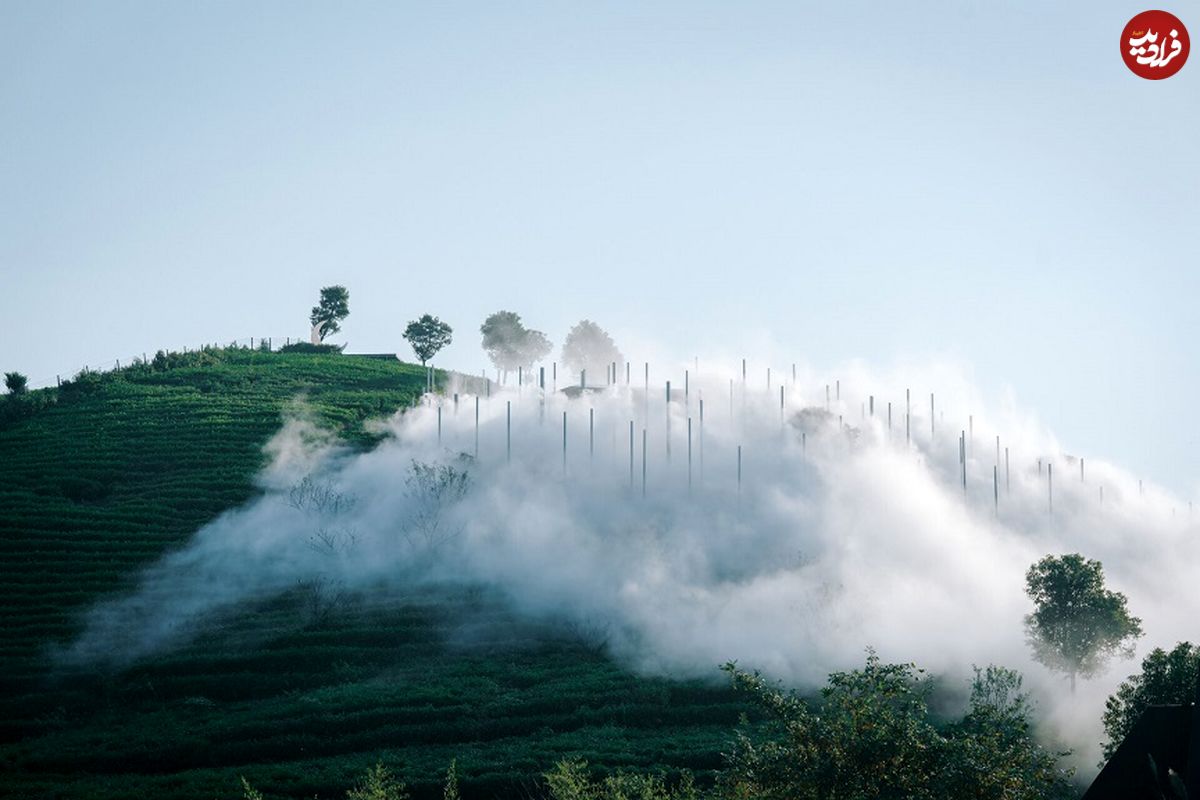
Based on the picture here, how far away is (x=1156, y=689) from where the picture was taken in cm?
5497

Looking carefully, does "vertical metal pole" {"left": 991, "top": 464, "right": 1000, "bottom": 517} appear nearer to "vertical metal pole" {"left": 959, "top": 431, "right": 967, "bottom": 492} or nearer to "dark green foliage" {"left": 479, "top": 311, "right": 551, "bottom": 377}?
"vertical metal pole" {"left": 959, "top": 431, "right": 967, "bottom": 492}

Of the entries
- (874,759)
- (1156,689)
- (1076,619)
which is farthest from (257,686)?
(874,759)

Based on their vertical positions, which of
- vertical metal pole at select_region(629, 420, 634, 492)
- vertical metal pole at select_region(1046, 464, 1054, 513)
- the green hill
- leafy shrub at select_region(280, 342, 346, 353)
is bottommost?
the green hill

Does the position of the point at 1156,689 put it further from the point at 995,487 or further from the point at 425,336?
the point at 425,336

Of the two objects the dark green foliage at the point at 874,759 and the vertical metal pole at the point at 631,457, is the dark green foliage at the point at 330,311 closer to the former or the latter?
the vertical metal pole at the point at 631,457

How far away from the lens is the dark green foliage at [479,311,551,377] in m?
188

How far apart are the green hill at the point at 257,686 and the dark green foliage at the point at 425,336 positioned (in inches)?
2574

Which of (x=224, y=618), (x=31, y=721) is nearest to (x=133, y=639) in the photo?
(x=224, y=618)

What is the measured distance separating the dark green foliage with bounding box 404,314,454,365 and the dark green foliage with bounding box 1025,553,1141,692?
116067 millimetres

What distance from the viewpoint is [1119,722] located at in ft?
177

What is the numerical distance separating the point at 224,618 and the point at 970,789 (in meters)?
69.0

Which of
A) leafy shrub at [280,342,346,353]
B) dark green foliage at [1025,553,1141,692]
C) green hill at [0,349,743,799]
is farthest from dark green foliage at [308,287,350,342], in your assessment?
dark green foliage at [1025,553,1141,692]

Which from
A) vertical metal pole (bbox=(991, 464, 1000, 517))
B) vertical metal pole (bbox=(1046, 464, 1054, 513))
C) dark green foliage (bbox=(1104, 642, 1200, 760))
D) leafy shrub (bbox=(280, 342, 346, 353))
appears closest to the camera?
dark green foliage (bbox=(1104, 642, 1200, 760))

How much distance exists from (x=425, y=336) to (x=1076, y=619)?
392 feet
